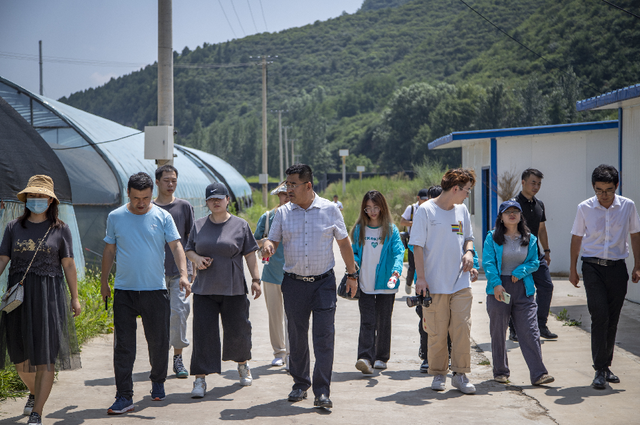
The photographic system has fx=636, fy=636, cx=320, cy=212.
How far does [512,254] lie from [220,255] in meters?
2.68

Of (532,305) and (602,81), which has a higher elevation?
(602,81)

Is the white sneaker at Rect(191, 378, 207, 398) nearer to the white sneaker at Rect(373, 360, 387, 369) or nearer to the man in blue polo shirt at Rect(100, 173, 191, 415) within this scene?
the man in blue polo shirt at Rect(100, 173, 191, 415)

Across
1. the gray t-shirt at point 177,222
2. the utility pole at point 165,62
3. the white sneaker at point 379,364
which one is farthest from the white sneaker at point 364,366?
the utility pole at point 165,62

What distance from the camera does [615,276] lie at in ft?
18.5

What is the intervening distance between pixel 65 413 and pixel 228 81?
11865 cm

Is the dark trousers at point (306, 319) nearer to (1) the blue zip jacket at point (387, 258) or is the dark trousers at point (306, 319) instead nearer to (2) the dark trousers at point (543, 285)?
(1) the blue zip jacket at point (387, 258)

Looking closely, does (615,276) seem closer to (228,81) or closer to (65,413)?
(65,413)

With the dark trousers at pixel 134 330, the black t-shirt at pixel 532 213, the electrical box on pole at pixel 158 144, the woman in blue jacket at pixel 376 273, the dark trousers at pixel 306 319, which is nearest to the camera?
the dark trousers at pixel 134 330

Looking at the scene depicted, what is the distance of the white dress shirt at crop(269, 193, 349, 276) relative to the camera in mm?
5207

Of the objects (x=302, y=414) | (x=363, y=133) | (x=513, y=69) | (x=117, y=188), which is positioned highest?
(x=513, y=69)

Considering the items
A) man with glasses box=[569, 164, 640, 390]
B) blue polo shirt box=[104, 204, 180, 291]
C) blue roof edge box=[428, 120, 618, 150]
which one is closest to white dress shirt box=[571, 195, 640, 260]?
man with glasses box=[569, 164, 640, 390]

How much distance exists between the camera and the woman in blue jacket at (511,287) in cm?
571

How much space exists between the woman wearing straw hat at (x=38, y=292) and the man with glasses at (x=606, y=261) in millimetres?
4378

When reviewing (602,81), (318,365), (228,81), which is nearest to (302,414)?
(318,365)
